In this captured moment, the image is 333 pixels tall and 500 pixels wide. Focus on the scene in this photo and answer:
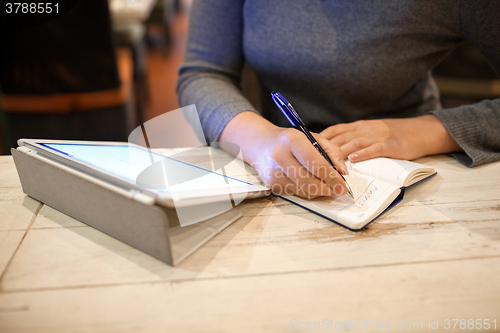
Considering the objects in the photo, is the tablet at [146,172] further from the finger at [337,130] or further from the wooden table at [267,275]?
the finger at [337,130]

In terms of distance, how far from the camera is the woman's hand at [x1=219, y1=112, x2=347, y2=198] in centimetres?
48

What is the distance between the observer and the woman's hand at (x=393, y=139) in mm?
614

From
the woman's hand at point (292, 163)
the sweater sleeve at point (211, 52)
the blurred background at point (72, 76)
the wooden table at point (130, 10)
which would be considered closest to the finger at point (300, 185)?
the woman's hand at point (292, 163)

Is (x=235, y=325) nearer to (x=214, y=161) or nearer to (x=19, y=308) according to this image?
(x=19, y=308)

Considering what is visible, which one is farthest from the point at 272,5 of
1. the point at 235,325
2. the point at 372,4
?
the point at 235,325

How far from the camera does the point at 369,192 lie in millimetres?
513

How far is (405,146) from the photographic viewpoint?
2.05 feet

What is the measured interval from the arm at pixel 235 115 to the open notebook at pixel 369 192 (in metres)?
0.02

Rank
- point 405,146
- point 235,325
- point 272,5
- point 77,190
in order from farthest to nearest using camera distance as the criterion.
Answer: point 272,5
point 405,146
point 77,190
point 235,325

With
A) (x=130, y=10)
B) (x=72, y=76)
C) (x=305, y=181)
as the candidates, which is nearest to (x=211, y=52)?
(x=305, y=181)

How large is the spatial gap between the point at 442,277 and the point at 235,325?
0.80 ft

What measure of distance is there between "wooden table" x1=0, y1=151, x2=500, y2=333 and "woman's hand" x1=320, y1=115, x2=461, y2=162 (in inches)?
5.4

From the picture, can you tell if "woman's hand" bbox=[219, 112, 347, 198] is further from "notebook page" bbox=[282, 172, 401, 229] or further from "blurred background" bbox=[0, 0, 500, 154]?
"blurred background" bbox=[0, 0, 500, 154]

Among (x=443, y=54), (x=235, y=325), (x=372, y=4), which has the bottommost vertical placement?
(x=235, y=325)
